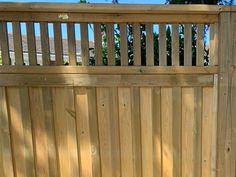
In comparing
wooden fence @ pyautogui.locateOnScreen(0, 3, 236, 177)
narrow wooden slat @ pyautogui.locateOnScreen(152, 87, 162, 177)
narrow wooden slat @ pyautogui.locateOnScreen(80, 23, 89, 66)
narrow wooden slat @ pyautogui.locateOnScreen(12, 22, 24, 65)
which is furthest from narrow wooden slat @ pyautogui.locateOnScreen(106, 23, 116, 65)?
narrow wooden slat @ pyautogui.locateOnScreen(12, 22, 24, 65)

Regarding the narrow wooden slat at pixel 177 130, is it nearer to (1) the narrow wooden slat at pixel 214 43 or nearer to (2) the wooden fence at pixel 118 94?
(2) the wooden fence at pixel 118 94

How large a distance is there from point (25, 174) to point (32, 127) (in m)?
0.35

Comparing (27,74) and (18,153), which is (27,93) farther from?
(18,153)

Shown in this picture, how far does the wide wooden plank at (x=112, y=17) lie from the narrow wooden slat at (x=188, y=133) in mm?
479

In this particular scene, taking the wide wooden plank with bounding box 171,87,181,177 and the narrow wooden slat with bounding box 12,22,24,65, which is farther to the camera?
the wide wooden plank with bounding box 171,87,181,177

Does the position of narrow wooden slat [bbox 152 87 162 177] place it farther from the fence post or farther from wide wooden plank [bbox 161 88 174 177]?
the fence post

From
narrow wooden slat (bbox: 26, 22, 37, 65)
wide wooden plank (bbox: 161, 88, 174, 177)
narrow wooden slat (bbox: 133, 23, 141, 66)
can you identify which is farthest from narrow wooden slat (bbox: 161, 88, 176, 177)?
narrow wooden slat (bbox: 26, 22, 37, 65)

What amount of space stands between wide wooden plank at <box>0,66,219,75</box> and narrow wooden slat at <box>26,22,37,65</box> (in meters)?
0.06

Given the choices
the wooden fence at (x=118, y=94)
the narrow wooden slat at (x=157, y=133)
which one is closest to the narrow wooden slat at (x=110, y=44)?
the wooden fence at (x=118, y=94)

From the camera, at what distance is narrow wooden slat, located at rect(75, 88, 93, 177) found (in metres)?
1.73

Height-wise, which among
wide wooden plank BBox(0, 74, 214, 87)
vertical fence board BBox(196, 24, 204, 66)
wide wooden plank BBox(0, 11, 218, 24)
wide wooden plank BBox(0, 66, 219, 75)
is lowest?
wide wooden plank BBox(0, 74, 214, 87)

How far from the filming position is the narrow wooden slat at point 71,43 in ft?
5.46

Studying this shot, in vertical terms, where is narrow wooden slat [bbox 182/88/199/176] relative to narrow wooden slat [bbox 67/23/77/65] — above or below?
below

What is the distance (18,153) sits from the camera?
1782mm
